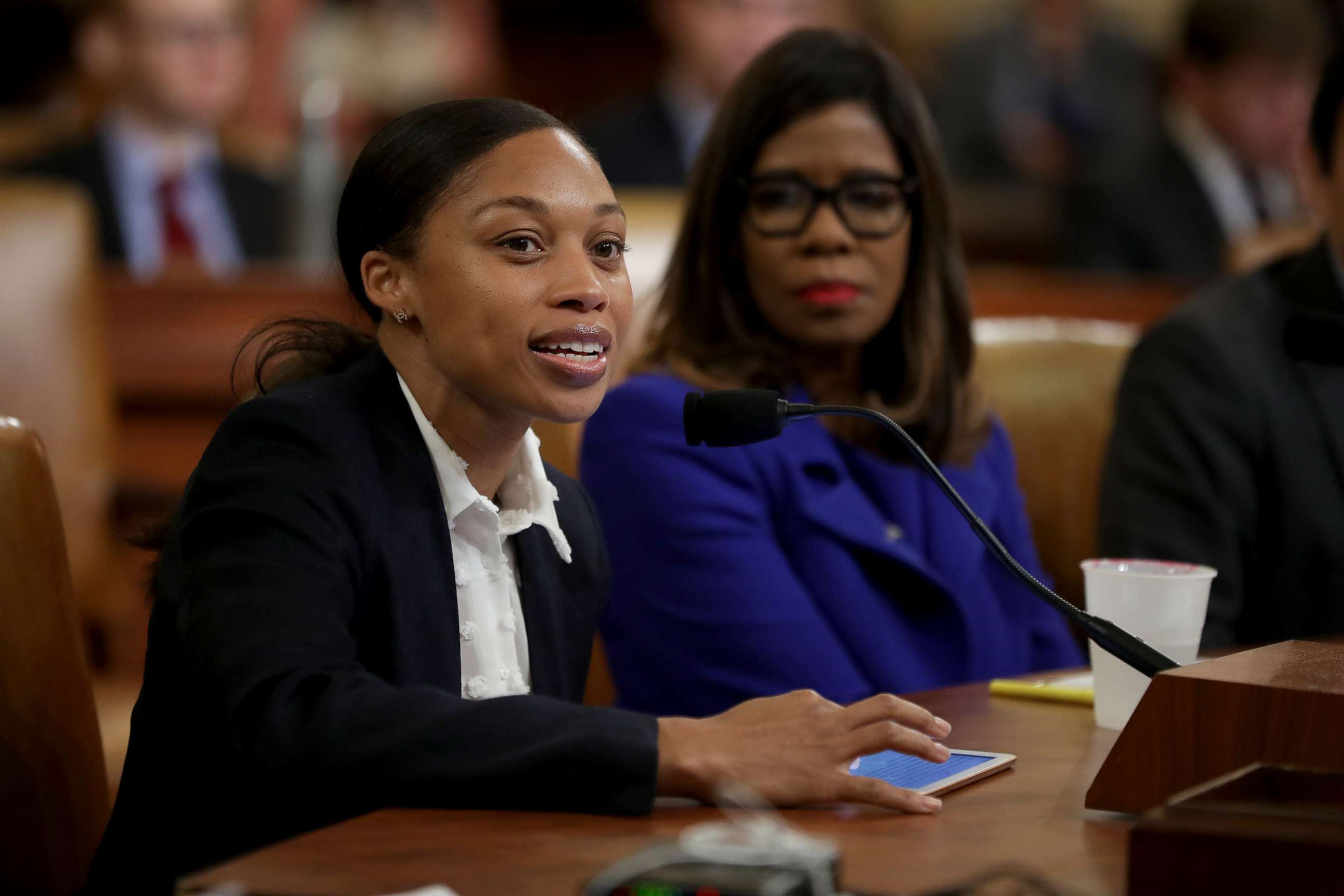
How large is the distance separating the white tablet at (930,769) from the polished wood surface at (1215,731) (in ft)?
0.34

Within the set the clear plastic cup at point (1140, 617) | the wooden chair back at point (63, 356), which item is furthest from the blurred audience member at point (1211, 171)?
the clear plastic cup at point (1140, 617)

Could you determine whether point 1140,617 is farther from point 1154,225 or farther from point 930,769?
point 1154,225

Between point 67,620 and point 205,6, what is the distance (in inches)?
125

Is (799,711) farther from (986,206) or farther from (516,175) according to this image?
(986,206)

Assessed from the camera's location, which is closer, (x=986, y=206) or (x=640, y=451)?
(x=640, y=451)

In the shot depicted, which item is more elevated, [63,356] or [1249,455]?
[63,356]

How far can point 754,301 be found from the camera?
1.99m

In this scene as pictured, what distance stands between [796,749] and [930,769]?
158 millimetres

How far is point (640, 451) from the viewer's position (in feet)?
5.97

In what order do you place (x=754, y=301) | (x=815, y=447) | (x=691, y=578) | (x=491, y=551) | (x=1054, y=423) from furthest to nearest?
(x=1054, y=423) < (x=754, y=301) < (x=815, y=447) < (x=691, y=578) < (x=491, y=551)

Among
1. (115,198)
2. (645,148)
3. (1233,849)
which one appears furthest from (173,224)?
(1233,849)

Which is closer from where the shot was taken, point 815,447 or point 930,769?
point 930,769

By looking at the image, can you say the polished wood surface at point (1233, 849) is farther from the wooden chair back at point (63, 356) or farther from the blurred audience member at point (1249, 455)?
the wooden chair back at point (63, 356)

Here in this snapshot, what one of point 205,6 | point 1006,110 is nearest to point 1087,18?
point 1006,110
